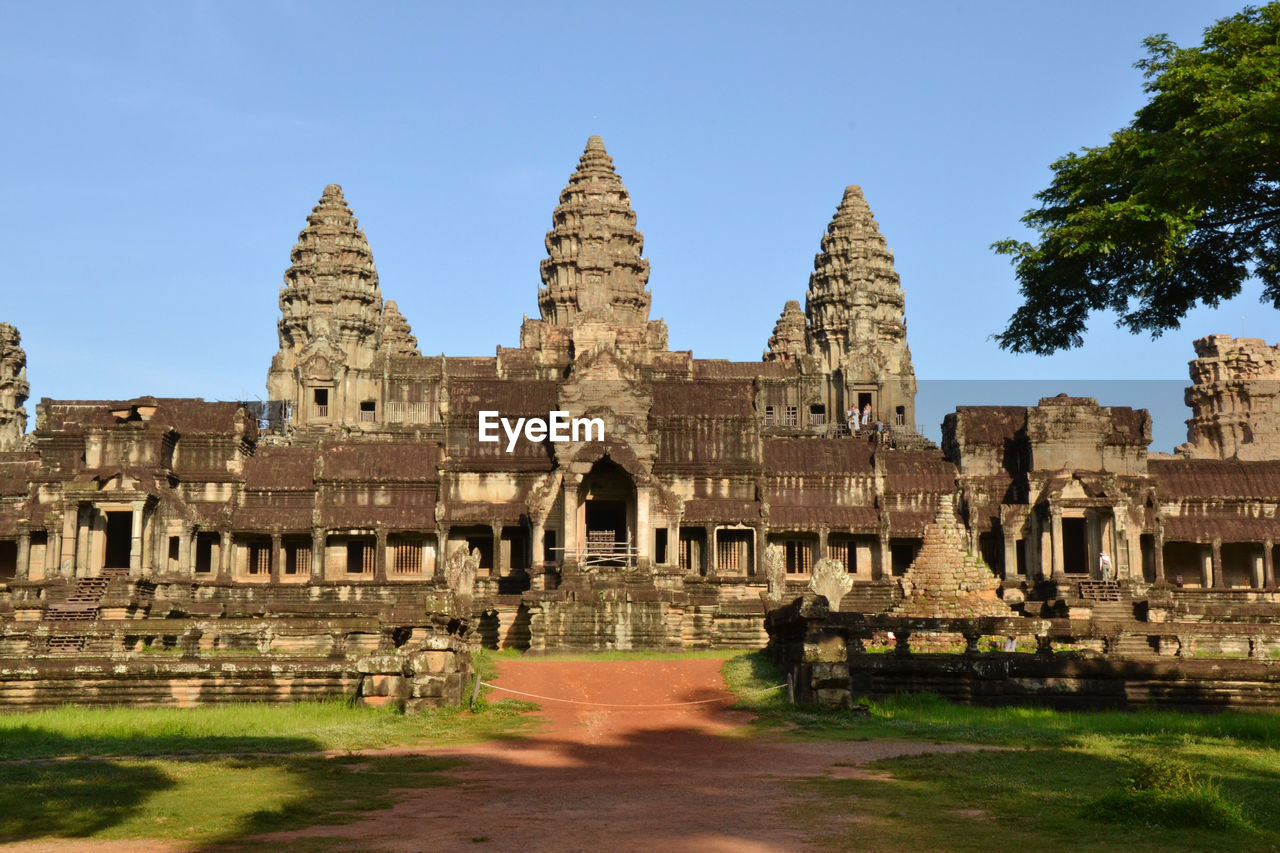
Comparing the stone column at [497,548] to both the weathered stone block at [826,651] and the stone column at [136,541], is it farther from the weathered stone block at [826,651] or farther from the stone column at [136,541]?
the weathered stone block at [826,651]

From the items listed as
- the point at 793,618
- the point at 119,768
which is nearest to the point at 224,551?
the point at 793,618

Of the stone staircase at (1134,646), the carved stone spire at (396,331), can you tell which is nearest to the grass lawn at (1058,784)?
the stone staircase at (1134,646)

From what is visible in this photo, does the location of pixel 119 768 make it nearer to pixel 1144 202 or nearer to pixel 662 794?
pixel 662 794

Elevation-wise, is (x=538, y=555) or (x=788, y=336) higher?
(x=788, y=336)

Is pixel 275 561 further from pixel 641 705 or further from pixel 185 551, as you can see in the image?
pixel 641 705

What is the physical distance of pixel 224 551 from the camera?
48719 mm

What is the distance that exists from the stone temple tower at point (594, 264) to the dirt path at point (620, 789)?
60108 mm

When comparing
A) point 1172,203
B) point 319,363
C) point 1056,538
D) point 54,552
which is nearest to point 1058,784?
point 1172,203

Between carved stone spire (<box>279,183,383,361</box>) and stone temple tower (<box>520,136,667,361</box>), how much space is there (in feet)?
34.9

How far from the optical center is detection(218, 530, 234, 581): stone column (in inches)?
1911

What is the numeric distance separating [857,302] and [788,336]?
2324 cm

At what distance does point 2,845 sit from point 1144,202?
15.7m

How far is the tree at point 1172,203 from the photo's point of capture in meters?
17.4

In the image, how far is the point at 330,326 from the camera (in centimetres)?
7500
